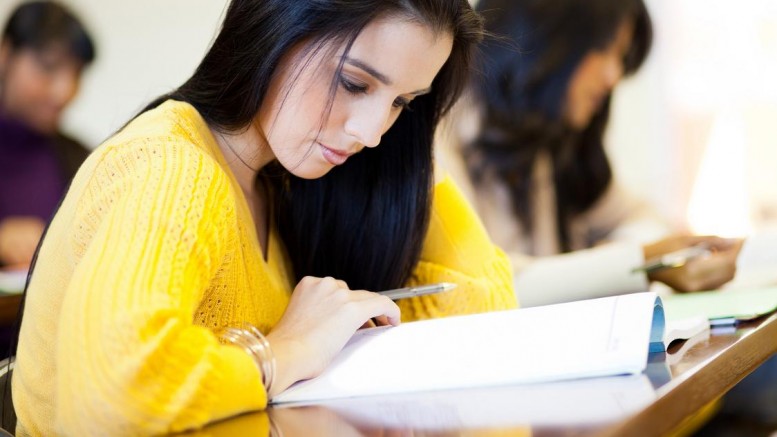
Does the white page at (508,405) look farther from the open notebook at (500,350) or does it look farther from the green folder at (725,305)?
the green folder at (725,305)

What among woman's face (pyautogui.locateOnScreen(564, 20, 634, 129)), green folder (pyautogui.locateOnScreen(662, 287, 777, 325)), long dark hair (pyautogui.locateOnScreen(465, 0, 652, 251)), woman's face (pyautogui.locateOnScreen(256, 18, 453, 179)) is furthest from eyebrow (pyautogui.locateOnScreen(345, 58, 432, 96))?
woman's face (pyautogui.locateOnScreen(564, 20, 634, 129))

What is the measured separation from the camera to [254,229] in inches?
40.2

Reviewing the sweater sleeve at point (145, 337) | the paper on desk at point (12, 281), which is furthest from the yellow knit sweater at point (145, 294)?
the paper on desk at point (12, 281)

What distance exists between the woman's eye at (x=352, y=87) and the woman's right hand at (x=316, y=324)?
0.21m

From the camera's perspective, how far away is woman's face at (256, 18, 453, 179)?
0.91 meters

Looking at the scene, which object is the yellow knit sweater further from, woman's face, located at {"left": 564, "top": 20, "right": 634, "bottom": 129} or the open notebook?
woman's face, located at {"left": 564, "top": 20, "right": 634, "bottom": 129}

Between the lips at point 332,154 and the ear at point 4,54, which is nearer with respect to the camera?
the lips at point 332,154

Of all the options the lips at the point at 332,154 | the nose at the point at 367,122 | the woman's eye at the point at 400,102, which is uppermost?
the woman's eye at the point at 400,102

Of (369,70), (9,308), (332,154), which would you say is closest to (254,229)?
(332,154)

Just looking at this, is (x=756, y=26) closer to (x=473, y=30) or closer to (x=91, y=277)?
(x=473, y=30)

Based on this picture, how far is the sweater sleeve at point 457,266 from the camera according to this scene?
1.20m

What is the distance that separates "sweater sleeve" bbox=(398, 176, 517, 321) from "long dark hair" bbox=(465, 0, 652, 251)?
3.70 ft

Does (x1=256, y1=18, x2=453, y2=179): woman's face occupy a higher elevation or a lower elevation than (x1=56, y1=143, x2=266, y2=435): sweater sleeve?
higher

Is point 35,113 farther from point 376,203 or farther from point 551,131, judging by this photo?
point 376,203
